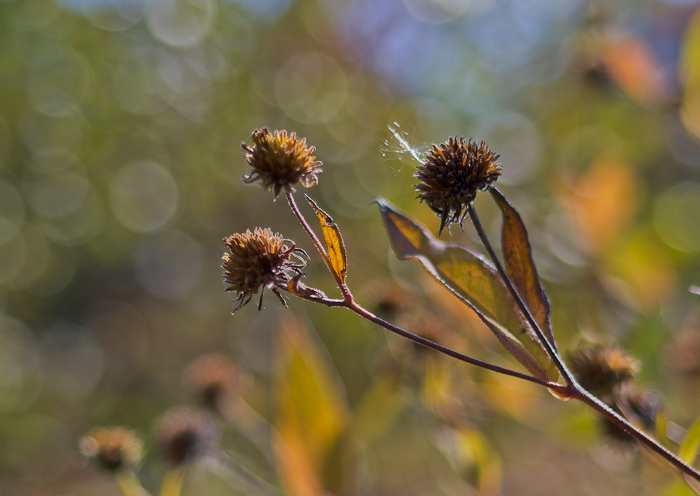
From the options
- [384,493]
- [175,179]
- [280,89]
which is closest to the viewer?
[384,493]

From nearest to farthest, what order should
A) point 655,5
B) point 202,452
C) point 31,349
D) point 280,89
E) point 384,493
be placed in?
point 202,452
point 655,5
point 384,493
point 280,89
point 31,349

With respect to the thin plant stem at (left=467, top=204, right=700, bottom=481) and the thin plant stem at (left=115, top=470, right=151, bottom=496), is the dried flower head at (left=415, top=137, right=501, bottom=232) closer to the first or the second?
the thin plant stem at (left=467, top=204, right=700, bottom=481)

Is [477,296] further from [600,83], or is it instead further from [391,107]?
[391,107]

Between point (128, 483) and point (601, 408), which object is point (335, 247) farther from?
point (128, 483)

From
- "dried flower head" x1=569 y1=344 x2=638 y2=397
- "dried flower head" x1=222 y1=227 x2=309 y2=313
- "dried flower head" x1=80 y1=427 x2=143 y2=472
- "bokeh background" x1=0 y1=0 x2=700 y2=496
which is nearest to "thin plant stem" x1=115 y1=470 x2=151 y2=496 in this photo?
"dried flower head" x1=80 y1=427 x2=143 y2=472

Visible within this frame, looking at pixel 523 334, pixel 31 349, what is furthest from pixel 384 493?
pixel 31 349

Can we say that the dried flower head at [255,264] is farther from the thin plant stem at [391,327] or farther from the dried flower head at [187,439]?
the dried flower head at [187,439]
